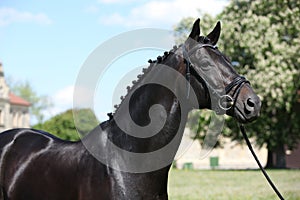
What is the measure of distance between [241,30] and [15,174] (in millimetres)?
27381

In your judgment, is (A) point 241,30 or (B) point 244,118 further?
(A) point 241,30

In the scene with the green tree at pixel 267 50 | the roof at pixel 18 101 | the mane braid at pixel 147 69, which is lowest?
the mane braid at pixel 147 69

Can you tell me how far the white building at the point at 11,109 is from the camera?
93.5 meters

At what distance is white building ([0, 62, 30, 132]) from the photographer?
3681 inches

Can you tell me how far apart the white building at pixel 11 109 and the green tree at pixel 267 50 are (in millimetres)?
66883

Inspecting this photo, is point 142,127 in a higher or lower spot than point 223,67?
lower

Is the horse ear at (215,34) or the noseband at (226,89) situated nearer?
the noseband at (226,89)

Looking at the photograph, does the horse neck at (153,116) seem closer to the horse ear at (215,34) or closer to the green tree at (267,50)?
the horse ear at (215,34)

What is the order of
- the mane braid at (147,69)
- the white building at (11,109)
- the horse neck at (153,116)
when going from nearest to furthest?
the horse neck at (153,116) < the mane braid at (147,69) < the white building at (11,109)

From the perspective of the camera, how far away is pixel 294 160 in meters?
49.5

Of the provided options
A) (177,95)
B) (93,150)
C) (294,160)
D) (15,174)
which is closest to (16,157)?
(15,174)

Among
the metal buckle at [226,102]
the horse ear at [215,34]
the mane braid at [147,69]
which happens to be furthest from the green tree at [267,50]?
the metal buckle at [226,102]

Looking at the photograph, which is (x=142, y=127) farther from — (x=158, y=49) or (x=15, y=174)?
(x=15, y=174)

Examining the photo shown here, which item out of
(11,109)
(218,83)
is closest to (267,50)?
(218,83)
